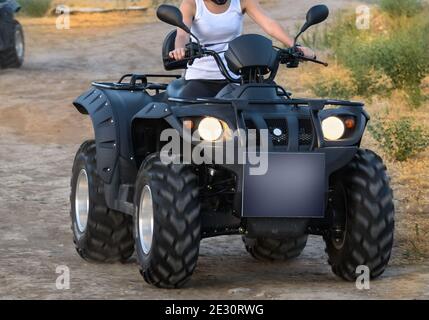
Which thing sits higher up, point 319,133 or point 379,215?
point 319,133

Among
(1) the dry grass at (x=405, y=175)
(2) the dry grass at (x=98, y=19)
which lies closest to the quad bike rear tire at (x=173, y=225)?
(1) the dry grass at (x=405, y=175)

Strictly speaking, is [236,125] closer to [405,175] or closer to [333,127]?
[333,127]

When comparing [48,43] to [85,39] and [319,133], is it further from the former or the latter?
[319,133]

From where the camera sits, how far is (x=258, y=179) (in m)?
7.17

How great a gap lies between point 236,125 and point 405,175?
5147 mm

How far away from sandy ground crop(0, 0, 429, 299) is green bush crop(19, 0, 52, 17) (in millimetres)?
10838

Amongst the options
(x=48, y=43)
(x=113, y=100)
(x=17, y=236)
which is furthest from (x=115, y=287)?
(x=48, y=43)

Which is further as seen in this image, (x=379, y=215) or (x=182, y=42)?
(x=182, y=42)

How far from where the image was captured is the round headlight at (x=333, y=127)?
743 centimetres

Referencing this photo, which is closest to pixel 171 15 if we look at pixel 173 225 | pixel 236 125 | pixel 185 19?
pixel 185 19

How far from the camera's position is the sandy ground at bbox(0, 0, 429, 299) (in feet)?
24.5

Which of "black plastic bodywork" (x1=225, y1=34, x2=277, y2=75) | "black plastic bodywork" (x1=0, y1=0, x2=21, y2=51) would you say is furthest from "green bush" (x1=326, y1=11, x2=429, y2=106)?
"black plastic bodywork" (x1=225, y1=34, x2=277, y2=75)
